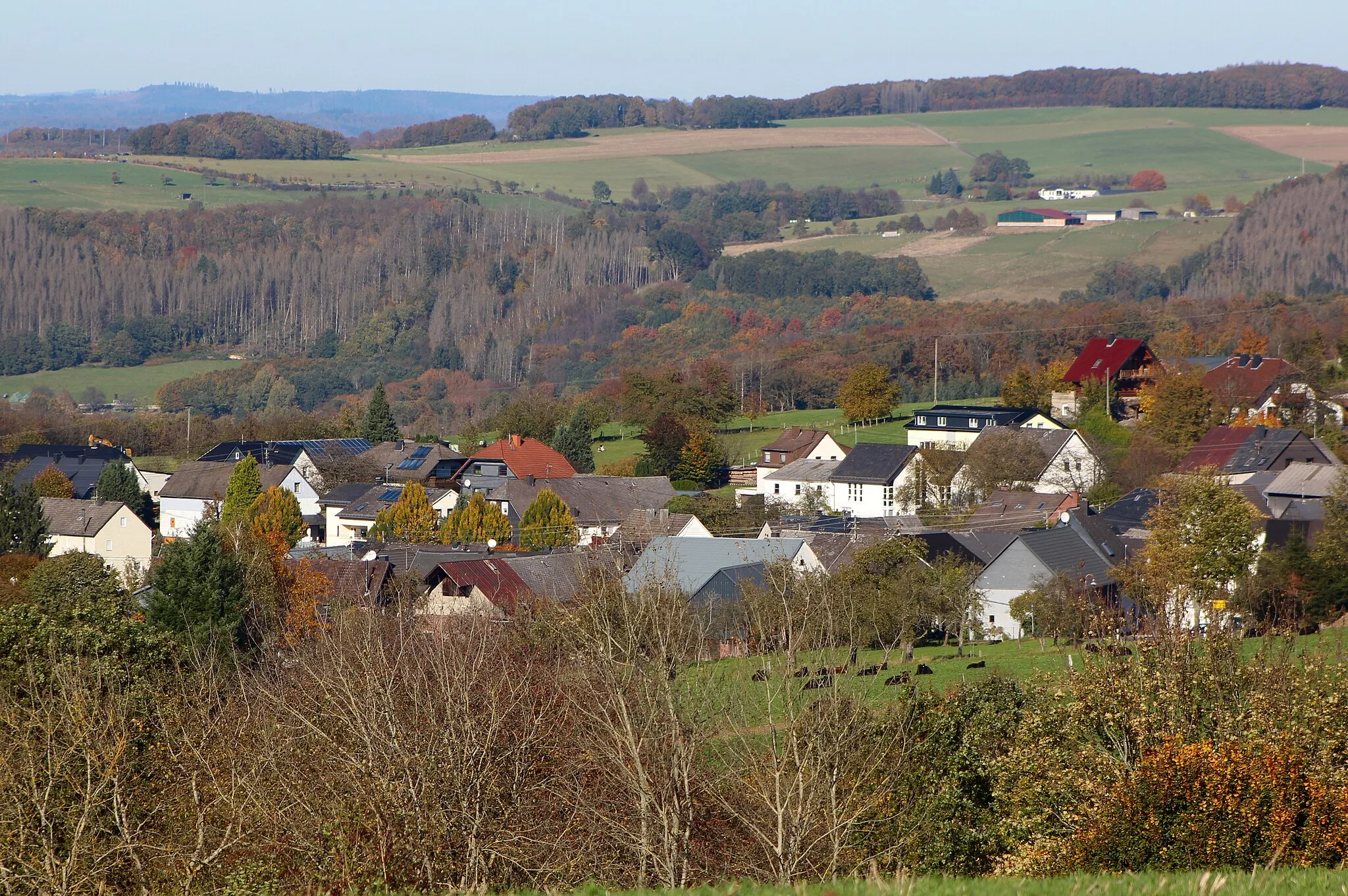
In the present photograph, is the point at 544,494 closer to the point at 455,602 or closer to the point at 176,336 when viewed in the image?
the point at 455,602

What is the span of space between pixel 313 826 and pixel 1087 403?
195 feet

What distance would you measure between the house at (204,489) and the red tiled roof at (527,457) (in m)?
7.26

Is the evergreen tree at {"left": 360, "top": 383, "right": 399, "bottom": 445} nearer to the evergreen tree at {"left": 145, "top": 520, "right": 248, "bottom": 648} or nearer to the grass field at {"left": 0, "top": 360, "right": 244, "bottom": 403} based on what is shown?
the evergreen tree at {"left": 145, "top": 520, "right": 248, "bottom": 648}

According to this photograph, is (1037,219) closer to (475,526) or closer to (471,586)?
(475,526)

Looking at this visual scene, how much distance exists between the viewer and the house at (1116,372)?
73312 mm

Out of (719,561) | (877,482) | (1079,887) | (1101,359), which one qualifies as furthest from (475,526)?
(1079,887)

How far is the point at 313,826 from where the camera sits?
1437 cm

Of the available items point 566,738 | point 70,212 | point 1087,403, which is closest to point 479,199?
point 70,212

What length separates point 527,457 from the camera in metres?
66.2

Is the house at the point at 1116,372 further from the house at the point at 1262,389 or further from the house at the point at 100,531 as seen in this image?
the house at the point at 100,531

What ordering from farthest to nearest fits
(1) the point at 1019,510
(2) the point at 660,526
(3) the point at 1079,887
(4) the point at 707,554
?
(1) the point at 1019,510 → (2) the point at 660,526 → (4) the point at 707,554 → (3) the point at 1079,887

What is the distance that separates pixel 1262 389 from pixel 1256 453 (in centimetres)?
1565

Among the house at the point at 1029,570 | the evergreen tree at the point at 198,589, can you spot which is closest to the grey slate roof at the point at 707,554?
the house at the point at 1029,570

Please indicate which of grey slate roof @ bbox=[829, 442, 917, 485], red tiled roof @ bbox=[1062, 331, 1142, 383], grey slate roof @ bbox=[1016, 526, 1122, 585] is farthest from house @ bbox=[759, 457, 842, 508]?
grey slate roof @ bbox=[1016, 526, 1122, 585]
